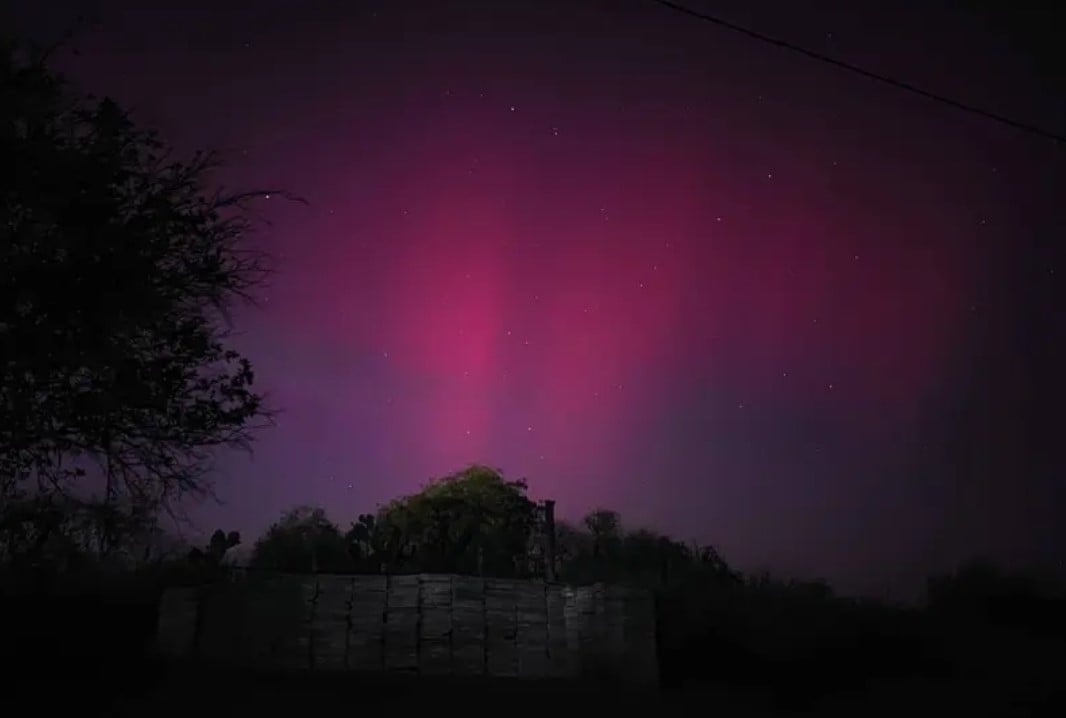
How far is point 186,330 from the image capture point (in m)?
13.5

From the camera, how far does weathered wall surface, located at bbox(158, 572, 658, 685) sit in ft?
51.6

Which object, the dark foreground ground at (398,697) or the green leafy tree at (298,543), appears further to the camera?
the green leafy tree at (298,543)

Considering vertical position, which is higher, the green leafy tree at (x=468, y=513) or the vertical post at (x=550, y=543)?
the green leafy tree at (x=468, y=513)

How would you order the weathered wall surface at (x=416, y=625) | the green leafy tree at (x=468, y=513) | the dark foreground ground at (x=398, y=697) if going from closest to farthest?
the dark foreground ground at (x=398, y=697), the weathered wall surface at (x=416, y=625), the green leafy tree at (x=468, y=513)

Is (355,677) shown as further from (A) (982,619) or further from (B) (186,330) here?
(A) (982,619)

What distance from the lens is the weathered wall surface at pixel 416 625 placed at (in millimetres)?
15734

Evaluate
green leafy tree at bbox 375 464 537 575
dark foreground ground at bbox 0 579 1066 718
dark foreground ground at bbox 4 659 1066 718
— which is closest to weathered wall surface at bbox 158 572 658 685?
dark foreground ground at bbox 0 579 1066 718

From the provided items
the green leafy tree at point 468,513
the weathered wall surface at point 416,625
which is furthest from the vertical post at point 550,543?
the green leafy tree at point 468,513

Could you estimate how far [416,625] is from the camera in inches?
658

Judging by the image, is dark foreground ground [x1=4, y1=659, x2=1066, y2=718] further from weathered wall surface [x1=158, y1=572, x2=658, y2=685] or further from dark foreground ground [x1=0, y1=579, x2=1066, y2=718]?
weathered wall surface [x1=158, y1=572, x2=658, y2=685]

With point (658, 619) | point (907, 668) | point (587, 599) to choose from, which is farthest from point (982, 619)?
point (587, 599)

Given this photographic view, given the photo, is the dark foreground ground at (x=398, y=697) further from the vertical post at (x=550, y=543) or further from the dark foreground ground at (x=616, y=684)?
the vertical post at (x=550, y=543)

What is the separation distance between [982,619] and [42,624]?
2283 centimetres

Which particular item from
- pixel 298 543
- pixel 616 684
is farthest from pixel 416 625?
pixel 298 543
